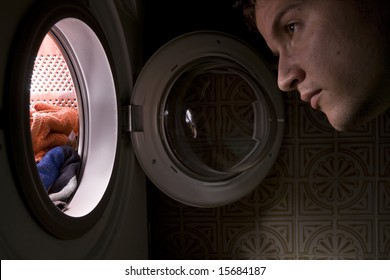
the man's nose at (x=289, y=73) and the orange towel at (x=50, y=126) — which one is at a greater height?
the man's nose at (x=289, y=73)

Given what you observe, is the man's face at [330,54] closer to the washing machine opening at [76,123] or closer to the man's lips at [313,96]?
Answer: the man's lips at [313,96]

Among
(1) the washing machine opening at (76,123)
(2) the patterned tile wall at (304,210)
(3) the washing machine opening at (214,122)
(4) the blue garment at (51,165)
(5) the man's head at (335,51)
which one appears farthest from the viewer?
(2) the patterned tile wall at (304,210)

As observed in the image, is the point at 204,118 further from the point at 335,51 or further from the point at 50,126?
the point at 335,51

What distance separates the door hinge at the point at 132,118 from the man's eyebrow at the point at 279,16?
0.47m

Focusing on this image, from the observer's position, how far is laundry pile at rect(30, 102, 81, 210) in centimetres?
100

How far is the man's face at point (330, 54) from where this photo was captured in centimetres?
66

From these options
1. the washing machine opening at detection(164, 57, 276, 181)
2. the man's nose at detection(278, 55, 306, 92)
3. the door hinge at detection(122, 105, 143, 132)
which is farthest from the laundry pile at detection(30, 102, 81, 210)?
the man's nose at detection(278, 55, 306, 92)

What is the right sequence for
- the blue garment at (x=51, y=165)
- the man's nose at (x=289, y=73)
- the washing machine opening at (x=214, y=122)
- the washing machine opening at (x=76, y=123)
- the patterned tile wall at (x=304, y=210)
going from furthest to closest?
the patterned tile wall at (x=304, y=210), the washing machine opening at (x=214, y=122), the blue garment at (x=51, y=165), the washing machine opening at (x=76, y=123), the man's nose at (x=289, y=73)

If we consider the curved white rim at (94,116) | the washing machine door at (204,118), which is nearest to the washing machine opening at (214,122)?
the washing machine door at (204,118)

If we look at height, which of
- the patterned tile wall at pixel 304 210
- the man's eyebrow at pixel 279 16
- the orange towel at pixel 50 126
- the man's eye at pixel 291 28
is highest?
the man's eyebrow at pixel 279 16

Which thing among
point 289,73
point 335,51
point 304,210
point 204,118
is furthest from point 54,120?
point 304,210

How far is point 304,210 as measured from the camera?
1.45m

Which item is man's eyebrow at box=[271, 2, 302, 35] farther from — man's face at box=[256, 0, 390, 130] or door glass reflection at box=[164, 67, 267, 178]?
door glass reflection at box=[164, 67, 267, 178]

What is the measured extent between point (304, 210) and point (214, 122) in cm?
52
